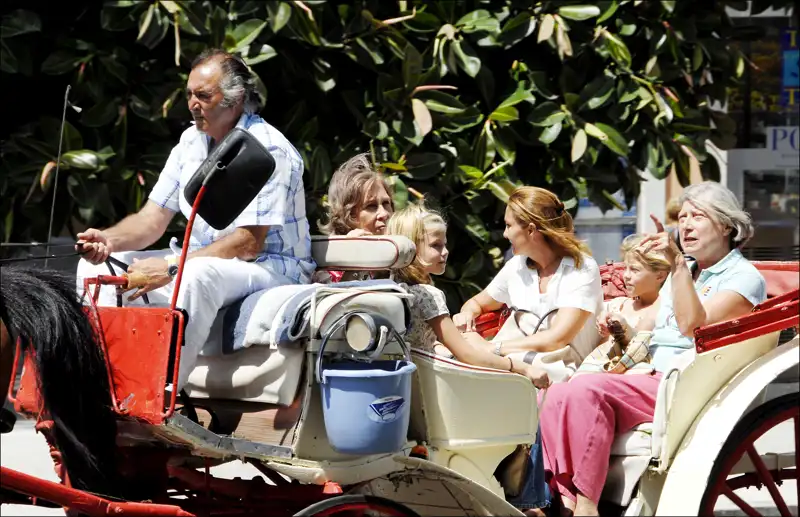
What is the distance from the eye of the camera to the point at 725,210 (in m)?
3.99

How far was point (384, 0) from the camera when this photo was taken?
5895mm

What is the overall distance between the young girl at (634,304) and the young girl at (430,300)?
1.34 feet

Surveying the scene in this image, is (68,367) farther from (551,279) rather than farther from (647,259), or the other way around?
(647,259)

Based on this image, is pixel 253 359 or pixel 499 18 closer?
pixel 253 359

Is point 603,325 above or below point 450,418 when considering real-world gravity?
above

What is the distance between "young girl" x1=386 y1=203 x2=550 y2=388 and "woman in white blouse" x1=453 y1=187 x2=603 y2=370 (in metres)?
0.29

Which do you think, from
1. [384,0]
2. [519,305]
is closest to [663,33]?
[384,0]

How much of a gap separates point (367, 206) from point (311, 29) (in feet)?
5.30

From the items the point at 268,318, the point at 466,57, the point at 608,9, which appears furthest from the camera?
the point at 608,9

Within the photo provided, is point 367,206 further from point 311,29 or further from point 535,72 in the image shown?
point 535,72

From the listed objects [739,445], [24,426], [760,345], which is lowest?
[24,426]

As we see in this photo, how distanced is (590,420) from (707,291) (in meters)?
0.68

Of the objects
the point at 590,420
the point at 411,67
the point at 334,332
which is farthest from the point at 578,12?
the point at 334,332

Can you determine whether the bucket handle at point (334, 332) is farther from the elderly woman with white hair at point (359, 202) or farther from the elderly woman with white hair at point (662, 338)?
the elderly woman with white hair at point (359, 202)
